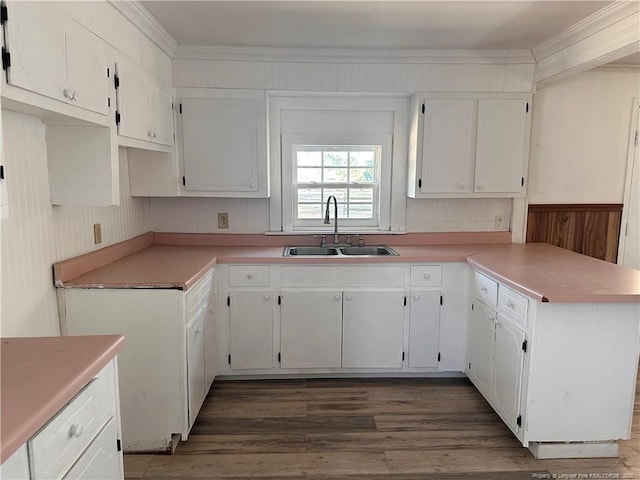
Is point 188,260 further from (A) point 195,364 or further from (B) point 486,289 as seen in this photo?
(B) point 486,289

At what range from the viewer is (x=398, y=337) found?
299 centimetres

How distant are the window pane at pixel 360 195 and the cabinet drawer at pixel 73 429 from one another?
2.39 metres

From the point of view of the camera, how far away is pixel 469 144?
3.14 m

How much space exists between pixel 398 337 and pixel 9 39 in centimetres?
257

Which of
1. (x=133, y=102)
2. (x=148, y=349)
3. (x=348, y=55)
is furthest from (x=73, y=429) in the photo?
(x=348, y=55)

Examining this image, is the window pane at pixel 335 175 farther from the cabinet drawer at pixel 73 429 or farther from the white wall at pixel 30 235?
the cabinet drawer at pixel 73 429

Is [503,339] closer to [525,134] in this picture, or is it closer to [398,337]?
[398,337]

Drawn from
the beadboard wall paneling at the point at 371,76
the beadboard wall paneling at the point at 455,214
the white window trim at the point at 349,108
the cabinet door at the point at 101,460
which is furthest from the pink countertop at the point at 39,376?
the beadboard wall paneling at the point at 455,214

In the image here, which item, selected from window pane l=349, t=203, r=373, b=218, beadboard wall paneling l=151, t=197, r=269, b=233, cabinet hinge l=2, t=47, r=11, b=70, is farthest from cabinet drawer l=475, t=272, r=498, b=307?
cabinet hinge l=2, t=47, r=11, b=70

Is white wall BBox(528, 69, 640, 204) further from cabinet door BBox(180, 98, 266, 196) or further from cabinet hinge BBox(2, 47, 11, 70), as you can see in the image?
cabinet hinge BBox(2, 47, 11, 70)

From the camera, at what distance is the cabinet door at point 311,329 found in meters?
2.93

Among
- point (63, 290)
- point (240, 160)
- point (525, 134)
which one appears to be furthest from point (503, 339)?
point (63, 290)

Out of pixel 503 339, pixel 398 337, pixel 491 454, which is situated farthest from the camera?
pixel 398 337

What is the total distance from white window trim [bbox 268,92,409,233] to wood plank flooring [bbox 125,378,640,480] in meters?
1.26
